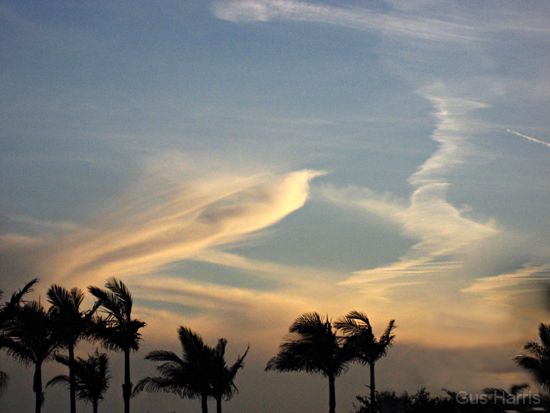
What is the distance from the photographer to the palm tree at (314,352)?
3086 centimetres

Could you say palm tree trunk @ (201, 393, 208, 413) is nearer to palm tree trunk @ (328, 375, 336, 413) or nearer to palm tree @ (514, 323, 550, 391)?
palm tree trunk @ (328, 375, 336, 413)

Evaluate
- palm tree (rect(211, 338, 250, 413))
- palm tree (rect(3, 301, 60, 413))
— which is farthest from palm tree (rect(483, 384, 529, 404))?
palm tree (rect(3, 301, 60, 413))

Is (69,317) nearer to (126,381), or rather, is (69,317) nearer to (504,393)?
(126,381)

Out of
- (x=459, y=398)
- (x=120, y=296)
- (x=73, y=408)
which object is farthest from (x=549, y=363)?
(x=73, y=408)

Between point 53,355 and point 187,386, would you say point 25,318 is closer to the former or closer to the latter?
point 53,355

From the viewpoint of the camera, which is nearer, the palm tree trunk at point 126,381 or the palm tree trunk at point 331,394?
the palm tree trunk at point 126,381

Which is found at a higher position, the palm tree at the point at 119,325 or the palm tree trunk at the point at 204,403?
the palm tree at the point at 119,325

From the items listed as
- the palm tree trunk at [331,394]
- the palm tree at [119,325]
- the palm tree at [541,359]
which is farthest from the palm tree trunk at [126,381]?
the palm tree at [541,359]

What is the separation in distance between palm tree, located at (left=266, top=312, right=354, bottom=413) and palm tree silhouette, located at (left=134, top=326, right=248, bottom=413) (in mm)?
2902

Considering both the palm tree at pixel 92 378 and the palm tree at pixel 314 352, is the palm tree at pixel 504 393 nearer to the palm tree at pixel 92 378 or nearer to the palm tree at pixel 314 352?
the palm tree at pixel 314 352

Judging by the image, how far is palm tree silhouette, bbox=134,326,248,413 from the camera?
103 feet

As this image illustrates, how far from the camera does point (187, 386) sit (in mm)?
31703

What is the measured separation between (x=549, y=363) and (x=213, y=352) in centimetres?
1796

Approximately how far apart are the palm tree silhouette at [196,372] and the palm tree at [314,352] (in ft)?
9.52
